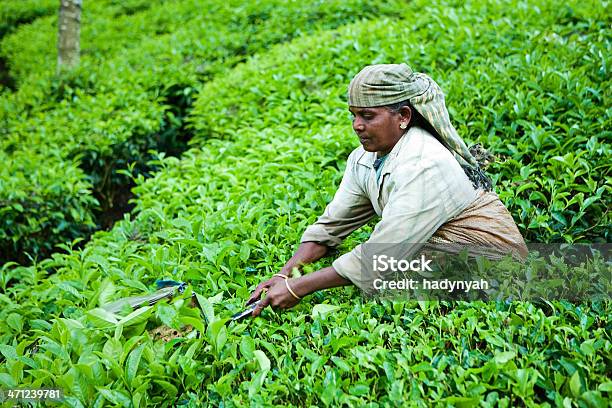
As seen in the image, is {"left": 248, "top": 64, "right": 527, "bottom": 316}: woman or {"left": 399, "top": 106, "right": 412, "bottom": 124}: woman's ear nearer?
{"left": 248, "top": 64, "right": 527, "bottom": 316}: woman

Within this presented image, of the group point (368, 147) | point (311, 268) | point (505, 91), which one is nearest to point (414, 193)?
point (368, 147)

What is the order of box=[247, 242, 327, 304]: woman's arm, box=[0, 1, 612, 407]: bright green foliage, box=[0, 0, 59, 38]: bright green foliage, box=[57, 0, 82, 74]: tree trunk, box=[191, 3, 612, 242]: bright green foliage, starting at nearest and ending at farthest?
1. box=[0, 1, 612, 407]: bright green foliage
2. box=[247, 242, 327, 304]: woman's arm
3. box=[191, 3, 612, 242]: bright green foliage
4. box=[57, 0, 82, 74]: tree trunk
5. box=[0, 0, 59, 38]: bright green foliage

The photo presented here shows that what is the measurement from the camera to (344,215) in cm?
264

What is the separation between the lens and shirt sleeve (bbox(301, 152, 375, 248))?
8.59 feet

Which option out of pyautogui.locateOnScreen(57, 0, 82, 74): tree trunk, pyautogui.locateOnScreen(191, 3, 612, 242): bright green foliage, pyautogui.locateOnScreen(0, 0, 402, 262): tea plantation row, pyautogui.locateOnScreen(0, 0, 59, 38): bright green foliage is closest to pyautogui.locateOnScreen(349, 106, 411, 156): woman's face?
pyautogui.locateOnScreen(191, 3, 612, 242): bright green foliage

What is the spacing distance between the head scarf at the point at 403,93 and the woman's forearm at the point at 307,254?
683 millimetres

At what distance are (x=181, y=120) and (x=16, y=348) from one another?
3.66 meters

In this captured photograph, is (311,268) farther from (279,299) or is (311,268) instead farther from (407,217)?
(407,217)

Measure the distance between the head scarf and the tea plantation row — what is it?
2.73m

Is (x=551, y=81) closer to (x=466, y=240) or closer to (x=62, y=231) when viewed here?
(x=466, y=240)

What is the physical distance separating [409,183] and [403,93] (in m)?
0.36

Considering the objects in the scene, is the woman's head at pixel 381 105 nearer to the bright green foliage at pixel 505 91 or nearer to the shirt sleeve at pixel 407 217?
the shirt sleeve at pixel 407 217

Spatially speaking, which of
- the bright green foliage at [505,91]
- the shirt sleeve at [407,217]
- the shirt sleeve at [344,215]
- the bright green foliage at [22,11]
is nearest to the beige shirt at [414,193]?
the shirt sleeve at [407,217]

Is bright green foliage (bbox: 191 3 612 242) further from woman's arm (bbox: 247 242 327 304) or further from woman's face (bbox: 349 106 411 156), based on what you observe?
A: woman's arm (bbox: 247 242 327 304)
